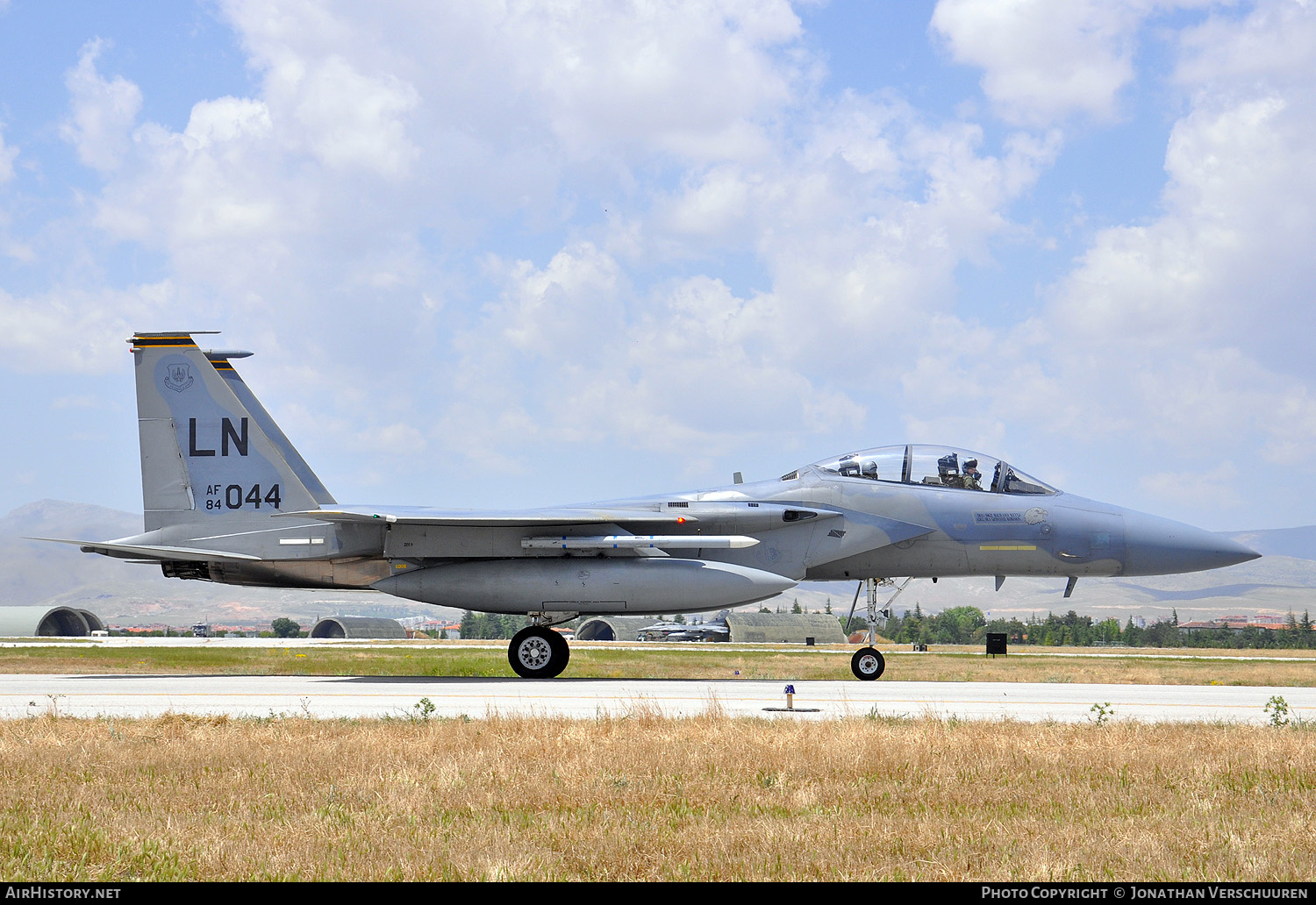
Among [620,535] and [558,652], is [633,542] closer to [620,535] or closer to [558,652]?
[620,535]

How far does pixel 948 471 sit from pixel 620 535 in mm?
5380

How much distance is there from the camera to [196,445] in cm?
1866

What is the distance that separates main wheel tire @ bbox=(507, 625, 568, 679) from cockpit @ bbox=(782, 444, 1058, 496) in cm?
561

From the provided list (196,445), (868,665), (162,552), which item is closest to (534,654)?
(868,665)

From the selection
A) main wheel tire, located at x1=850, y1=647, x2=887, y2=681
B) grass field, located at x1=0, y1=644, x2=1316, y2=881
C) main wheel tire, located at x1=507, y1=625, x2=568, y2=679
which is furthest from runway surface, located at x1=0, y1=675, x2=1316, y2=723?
grass field, located at x1=0, y1=644, x2=1316, y2=881

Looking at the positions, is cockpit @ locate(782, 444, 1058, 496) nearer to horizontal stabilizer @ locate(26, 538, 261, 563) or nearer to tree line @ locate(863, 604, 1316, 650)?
horizontal stabilizer @ locate(26, 538, 261, 563)

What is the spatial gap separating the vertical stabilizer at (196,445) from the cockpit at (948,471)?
375 inches

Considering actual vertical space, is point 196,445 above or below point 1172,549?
above

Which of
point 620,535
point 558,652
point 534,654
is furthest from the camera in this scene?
point 558,652

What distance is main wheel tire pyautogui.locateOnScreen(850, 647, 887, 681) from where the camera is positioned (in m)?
17.7

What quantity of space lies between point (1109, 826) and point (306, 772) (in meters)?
5.08

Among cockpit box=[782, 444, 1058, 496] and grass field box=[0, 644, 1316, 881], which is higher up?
cockpit box=[782, 444, 1058, 496]

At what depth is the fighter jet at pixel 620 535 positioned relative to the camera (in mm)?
17297

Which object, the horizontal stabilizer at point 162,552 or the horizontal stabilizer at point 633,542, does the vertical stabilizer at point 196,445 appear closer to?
the horizontal stabilizer at point 162,552
